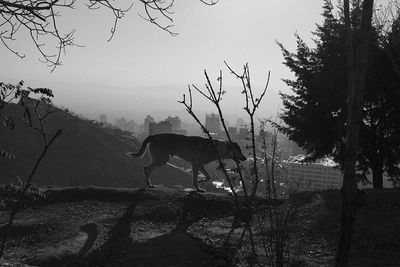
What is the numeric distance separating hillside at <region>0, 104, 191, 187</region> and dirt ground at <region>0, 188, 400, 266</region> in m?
29.0

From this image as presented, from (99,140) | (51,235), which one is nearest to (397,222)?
(51,235)

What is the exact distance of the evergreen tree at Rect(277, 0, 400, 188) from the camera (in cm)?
1429

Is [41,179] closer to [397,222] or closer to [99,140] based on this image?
[99,140]

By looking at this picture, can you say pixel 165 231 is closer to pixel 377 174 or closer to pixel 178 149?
pixel 178 149

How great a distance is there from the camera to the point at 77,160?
140ft

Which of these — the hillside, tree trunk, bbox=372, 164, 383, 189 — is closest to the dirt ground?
tree trunk, bbox=372, 164, 383, 189

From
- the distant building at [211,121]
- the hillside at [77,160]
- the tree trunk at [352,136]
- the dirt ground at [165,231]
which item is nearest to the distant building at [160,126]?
the hillside at [77,160]

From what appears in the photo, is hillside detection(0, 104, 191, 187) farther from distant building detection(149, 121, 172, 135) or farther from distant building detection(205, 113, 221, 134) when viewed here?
distant building detection(205, 113, 221, 134)

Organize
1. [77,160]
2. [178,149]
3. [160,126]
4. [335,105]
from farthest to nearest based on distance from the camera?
[77,160] → [160,126] → [335,105] → [178,149]

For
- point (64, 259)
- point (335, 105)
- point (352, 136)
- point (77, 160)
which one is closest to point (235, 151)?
point (352, 136)

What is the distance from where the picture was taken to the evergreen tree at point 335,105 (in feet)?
46.9

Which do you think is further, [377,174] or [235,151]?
[377,174]

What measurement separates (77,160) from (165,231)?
35.8m

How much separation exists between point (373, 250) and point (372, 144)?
783cm
